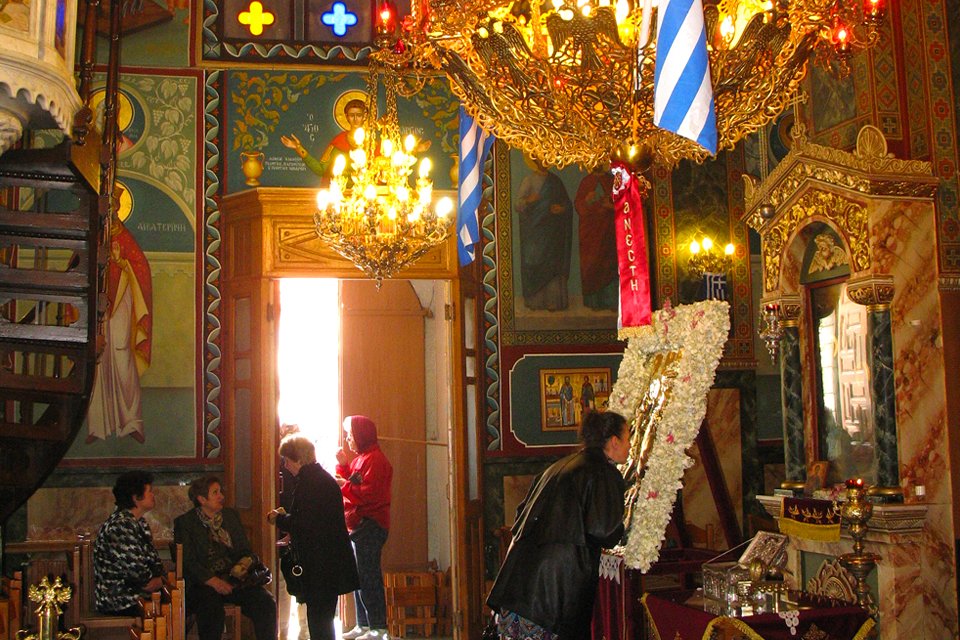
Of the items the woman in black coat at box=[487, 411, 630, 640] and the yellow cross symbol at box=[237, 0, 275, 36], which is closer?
the woman in black coat at box=[487, 411, 630, 640]

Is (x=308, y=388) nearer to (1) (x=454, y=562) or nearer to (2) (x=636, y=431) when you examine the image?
(1) (x=454, y=562)

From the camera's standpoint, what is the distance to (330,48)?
9.97m

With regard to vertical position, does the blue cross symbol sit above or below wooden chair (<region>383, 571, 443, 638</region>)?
above

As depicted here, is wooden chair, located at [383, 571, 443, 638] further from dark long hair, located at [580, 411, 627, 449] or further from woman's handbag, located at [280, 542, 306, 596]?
dark long hair, located at [580, 411, 627, 449]

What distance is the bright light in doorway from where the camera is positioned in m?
12.5

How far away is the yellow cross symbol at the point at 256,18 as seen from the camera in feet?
32.4

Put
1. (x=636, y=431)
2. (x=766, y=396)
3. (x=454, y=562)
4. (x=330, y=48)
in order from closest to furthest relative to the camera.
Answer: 1. (x=636, y=431)
2. (x=454, y=562)
3. (x=330, y=48)
4. (x=766, y=396)

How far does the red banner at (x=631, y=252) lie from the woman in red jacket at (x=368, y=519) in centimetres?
321

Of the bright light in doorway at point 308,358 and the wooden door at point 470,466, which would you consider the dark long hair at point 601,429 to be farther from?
the bright light in doorway at point 308,358

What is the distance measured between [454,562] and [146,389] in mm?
3007

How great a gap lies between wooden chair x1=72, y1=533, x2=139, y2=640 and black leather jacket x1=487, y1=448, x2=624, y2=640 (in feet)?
7.74

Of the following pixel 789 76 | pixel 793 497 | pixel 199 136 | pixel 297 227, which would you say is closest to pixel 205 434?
pixel 297 227

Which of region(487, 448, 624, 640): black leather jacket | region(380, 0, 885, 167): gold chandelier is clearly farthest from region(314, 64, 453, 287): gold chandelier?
region(487, 448, 624, 640): black leather jacket

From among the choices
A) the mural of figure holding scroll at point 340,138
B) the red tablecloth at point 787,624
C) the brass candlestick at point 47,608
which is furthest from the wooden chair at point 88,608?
the mural of figure holding scroll at point 340,138
